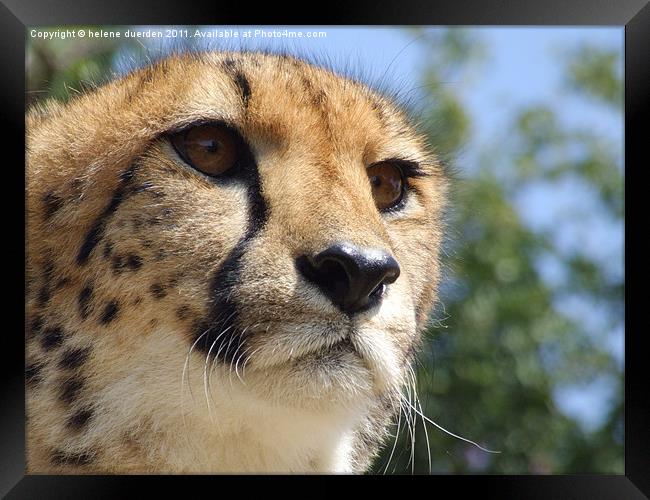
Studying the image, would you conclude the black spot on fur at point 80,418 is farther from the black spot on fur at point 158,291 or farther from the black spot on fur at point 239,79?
the black spot on fur at point 239,79

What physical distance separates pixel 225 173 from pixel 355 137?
1.26 ft

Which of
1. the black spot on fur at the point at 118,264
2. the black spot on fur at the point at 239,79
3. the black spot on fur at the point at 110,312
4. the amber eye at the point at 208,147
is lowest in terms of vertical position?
the black spot on fur at the point at 110,312

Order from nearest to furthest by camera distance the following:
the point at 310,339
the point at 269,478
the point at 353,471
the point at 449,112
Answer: the point at 310,339 < the point at 269,478 < the point at 353,471 < the point at 449,112

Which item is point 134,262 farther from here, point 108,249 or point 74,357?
point 74,357

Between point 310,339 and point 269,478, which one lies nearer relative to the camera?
point 310,339

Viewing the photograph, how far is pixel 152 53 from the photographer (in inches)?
97.0

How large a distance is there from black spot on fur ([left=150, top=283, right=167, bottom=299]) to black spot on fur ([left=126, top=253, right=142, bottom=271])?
6cm

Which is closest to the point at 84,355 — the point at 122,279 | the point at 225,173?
the point at 122,279

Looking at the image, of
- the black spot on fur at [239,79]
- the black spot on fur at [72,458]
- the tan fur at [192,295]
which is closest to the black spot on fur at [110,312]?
the tan fur at [192,295]

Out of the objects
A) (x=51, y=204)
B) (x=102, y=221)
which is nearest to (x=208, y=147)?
(x=102, y=221)

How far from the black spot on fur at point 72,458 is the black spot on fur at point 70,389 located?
0.40 ft

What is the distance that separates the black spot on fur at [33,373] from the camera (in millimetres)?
2156
